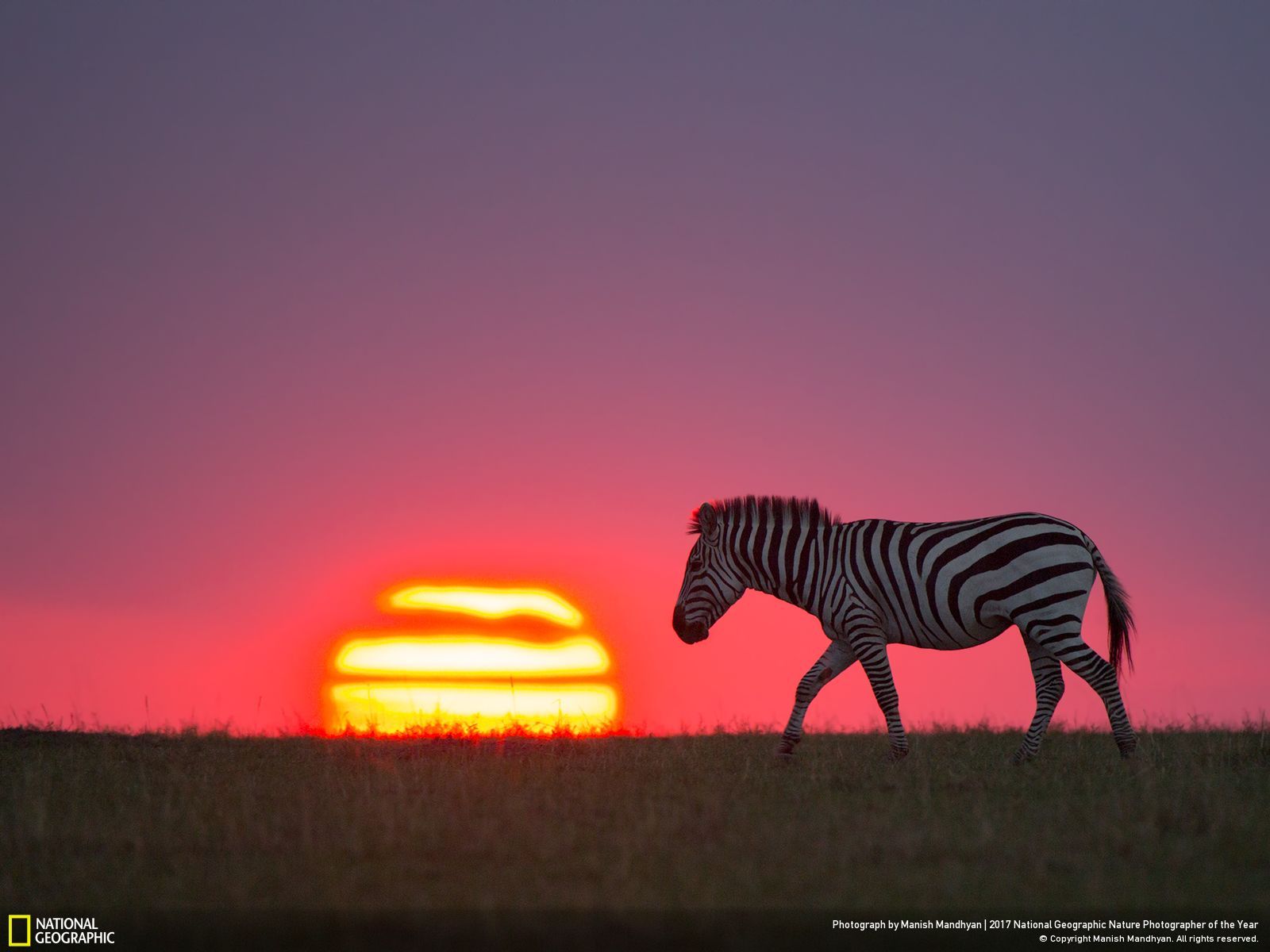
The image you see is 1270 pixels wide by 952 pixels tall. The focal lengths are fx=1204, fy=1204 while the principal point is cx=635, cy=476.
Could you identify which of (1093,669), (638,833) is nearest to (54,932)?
(638,833)

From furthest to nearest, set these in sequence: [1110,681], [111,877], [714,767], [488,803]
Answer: [1110,681] → [714,767] → [488,803] → [111,877]

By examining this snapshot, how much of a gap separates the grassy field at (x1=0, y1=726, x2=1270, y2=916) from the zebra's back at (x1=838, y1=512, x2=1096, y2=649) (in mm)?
1582

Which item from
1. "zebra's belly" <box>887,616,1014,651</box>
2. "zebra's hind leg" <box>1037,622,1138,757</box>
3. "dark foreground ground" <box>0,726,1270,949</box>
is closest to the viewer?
"dark foreground ground" <box>0,726,1270,949</box>

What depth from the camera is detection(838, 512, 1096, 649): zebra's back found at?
14.0 m

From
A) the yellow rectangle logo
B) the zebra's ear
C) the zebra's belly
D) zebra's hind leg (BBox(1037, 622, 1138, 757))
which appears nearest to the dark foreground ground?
the yellow rectangle logo

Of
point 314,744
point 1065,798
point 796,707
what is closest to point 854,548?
point 796,707

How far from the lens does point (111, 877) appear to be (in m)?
7.83

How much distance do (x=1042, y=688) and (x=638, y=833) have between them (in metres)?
7.48

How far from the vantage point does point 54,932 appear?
671 cm

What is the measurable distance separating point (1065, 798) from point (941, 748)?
4531 mm

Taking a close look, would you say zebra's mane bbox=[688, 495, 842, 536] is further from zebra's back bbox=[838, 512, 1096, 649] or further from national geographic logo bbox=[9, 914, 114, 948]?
national geographic logo bbox=[9, 914, 114, 948]

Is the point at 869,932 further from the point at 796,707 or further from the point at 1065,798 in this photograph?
the point at 796,707

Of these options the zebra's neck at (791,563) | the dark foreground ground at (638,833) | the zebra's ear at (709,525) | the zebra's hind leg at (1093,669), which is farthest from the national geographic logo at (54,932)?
the zebra's hind leg at (1093,669)

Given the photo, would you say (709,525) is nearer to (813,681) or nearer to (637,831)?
(813,681)
